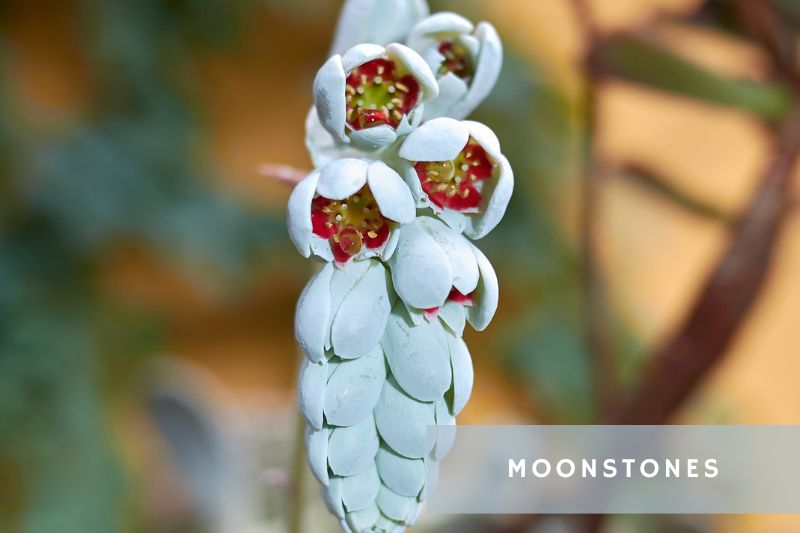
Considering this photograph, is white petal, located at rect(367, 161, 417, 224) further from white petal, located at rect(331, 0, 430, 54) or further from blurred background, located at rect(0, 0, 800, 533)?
blurred background, located at rect(0, 0, 800, 533)

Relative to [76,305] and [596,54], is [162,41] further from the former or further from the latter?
[596,54]

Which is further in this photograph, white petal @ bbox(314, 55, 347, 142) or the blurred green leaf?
the blurred green leaf

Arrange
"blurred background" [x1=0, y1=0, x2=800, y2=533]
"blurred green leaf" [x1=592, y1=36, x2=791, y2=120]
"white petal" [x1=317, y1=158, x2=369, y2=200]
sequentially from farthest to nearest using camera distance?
"blurred background" [x1=0, y1=0, x2=800, y2=533] < "blurred green leaf" [x1=592, y1=36, x2=791, y2=120] < "white petal" [x1=317, y1=158, x2=369, y2=200]

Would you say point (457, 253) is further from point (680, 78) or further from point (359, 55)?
point (680, 78)

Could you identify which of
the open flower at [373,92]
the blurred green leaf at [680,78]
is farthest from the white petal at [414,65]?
the blurred green leaf at [680,78]

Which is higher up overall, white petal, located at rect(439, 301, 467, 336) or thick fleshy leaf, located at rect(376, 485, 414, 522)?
white petal, located at rect(439, 301, 467, 336)

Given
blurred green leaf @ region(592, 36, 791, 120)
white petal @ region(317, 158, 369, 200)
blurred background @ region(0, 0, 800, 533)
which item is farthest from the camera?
blurred background @ region(0, 0, 800, 533)

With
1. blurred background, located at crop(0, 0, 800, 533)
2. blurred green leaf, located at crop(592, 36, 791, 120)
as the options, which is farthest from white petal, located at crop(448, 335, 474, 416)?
blurred background, located at crop(0, 0, 800, 533)
